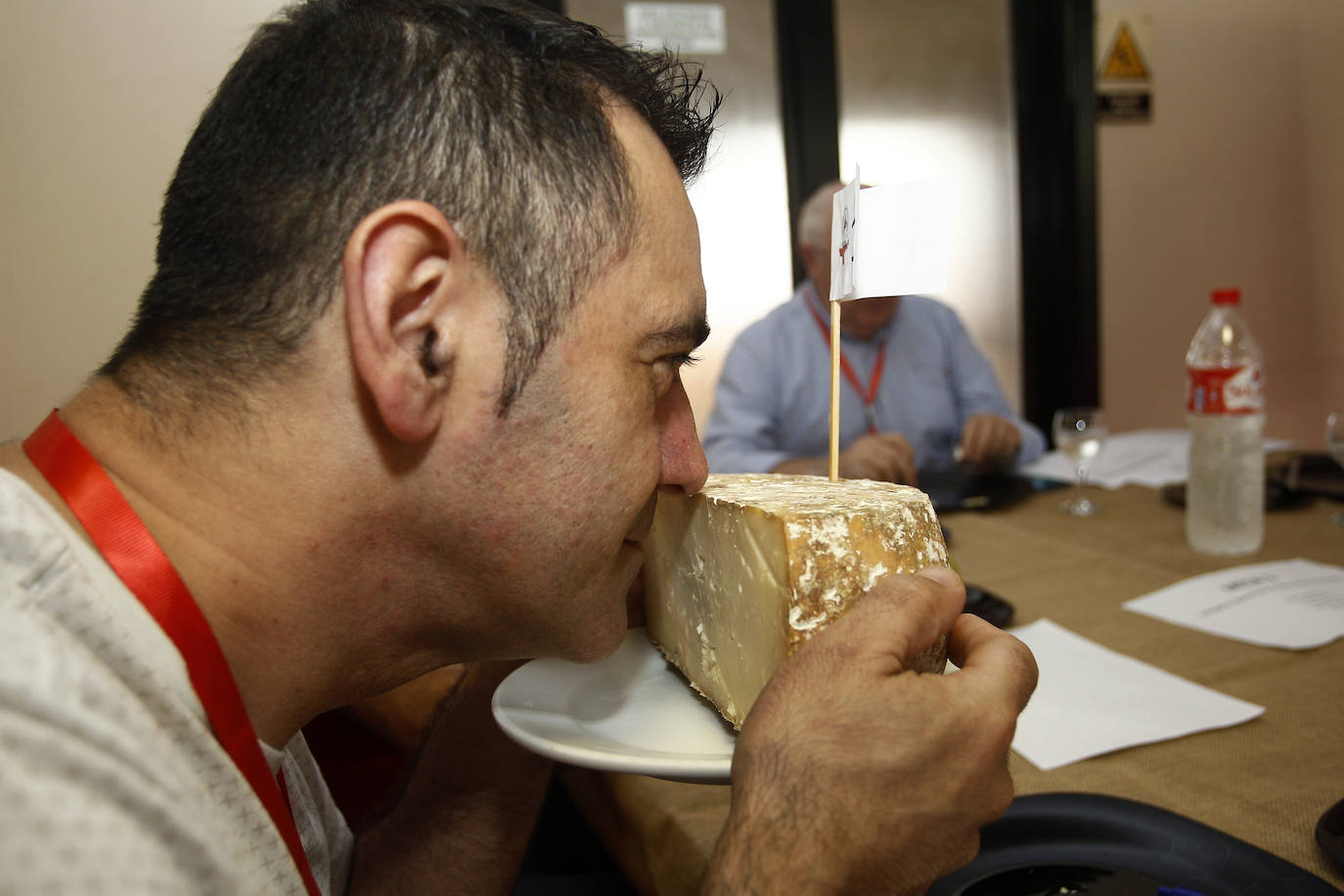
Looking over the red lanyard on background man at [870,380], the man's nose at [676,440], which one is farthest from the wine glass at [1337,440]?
the man's nose at [676,440]

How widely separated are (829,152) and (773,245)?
0.54 m

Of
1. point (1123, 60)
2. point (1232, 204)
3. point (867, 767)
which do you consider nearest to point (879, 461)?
point (867, 767)

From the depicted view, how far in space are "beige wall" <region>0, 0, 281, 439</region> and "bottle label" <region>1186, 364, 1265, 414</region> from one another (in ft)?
10.6

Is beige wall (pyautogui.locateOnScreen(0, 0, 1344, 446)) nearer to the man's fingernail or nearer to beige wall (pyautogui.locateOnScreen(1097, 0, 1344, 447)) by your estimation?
beige wall (pyautogui.locateOnScreen(1097, 0, 1344, 447))

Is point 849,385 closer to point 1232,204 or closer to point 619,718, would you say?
point 619,718

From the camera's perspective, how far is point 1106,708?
1.24 meters

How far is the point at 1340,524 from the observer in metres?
2.08

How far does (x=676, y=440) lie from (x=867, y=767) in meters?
0.39

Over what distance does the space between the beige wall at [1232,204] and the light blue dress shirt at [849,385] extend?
1.86 meters

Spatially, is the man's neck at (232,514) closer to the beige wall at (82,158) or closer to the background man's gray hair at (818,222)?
the beige wall at (82,158)

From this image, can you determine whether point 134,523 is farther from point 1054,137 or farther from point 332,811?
point 1054,137

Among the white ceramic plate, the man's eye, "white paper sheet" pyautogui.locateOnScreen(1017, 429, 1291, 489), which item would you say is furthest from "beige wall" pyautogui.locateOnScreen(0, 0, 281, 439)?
"white paper sheet" pyautogui.locateOnScreen(1017, 429, 1291, 489)

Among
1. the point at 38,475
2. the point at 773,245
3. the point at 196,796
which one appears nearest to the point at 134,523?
the point at 38,475

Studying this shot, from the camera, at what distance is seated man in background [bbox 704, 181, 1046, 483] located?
3467 mm
